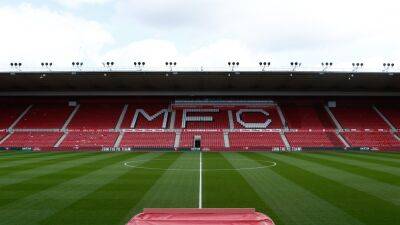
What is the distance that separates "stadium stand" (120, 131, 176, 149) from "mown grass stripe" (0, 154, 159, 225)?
28857 millimetres

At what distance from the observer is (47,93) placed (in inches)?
2254

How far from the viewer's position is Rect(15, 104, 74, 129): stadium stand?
54.5 m

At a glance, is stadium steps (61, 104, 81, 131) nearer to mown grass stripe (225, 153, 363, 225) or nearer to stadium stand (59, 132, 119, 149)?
stadium stand (59, 132, 119, 149)

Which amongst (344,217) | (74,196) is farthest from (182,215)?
(74,196)

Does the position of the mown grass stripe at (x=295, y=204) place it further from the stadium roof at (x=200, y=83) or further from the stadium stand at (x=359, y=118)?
the stadium stand at (x=359, y=118)

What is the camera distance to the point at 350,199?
13.9 m

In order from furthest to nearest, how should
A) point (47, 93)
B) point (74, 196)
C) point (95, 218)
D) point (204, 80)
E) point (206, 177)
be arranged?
point (47, 93) → point (204, 80) → point (206, 177) → point (74, 196) → point (95, 218)

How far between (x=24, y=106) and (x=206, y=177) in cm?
4658

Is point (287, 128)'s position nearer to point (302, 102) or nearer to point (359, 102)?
point (302, 102)

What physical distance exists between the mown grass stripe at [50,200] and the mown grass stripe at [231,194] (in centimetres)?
353

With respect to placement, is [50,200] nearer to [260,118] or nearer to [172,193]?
[172,193]

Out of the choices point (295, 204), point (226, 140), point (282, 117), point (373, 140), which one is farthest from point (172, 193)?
point (282, 117)

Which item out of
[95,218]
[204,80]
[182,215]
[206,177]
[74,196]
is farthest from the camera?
[204,80]

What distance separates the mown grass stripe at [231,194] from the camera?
12.7 metres
